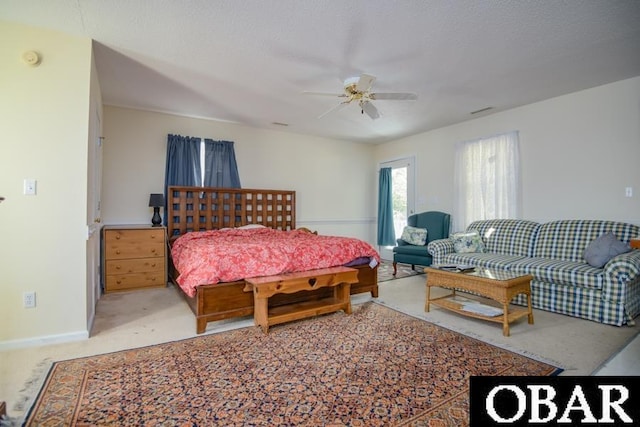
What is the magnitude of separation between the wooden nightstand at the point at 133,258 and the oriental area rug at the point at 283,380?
2.05m

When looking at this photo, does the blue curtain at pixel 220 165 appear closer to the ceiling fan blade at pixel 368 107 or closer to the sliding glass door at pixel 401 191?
the ceiling fan blade at pixel 368 107

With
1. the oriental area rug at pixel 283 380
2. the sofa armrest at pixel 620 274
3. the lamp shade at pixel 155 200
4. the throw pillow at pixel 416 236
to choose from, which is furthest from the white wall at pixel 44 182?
the sofa armrest at pixel 620 274

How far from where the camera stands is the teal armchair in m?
5.09

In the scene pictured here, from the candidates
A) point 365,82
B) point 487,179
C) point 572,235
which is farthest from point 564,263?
point 365,82

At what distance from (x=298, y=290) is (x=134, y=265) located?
2.61m

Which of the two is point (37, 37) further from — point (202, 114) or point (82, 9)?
point (202, 114)

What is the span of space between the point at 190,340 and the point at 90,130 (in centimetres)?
210

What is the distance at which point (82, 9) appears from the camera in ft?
7.90

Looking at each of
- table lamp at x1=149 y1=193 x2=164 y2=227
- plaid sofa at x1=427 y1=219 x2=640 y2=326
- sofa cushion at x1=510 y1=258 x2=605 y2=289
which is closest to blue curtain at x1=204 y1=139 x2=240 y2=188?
table lamp at x1=149 y1=193 x2=164 y2=227

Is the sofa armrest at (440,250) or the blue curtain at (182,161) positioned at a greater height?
the blue curtain at (182,161)

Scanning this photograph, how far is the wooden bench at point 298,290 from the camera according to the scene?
2867mm

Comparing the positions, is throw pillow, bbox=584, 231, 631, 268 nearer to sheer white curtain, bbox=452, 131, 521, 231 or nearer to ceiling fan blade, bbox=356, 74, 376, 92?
sheer white curtain, bbox=452, 131, 521, 231

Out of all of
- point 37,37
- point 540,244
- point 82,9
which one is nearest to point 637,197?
point 540,244

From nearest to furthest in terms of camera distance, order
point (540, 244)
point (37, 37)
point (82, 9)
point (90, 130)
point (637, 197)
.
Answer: point (82, 9)
point (37, 37)
point (90, 130)
point (637, 197)
point (540, 244)
